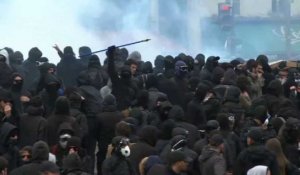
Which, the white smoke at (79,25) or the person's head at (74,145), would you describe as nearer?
the person's head at (74,145)

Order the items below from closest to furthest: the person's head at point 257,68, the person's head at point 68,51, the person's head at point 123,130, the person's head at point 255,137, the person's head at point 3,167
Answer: the person's head at point 3,167 < the person's head at point 255,137 < the person's head at point 123,130 < the person's head at point 257,68 < the person's head at point 68,51

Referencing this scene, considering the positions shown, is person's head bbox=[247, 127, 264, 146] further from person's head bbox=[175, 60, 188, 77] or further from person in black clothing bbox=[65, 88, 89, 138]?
person's head bbox=[175, 60, 188, 77]

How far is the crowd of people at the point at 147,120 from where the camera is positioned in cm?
1080

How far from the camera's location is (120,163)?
35.8ft

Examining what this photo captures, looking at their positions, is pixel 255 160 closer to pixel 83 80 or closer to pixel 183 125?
pixel 183 125

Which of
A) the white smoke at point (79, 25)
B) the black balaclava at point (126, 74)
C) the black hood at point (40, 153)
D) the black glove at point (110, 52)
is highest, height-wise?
the black glove at point (110, 52)

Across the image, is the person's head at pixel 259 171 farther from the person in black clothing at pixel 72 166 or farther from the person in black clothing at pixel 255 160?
the person in black clothing at pixel 72 166

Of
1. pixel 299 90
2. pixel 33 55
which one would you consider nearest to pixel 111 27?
pixel 33 55

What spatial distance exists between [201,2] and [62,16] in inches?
341

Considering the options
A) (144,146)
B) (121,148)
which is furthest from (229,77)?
(121,148)

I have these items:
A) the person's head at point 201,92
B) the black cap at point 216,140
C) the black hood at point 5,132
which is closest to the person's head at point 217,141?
the black cap at point 216,140

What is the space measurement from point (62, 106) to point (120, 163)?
71.7 inches

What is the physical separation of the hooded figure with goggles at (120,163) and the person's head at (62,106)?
1.64 m

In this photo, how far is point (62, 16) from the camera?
1112 inches
